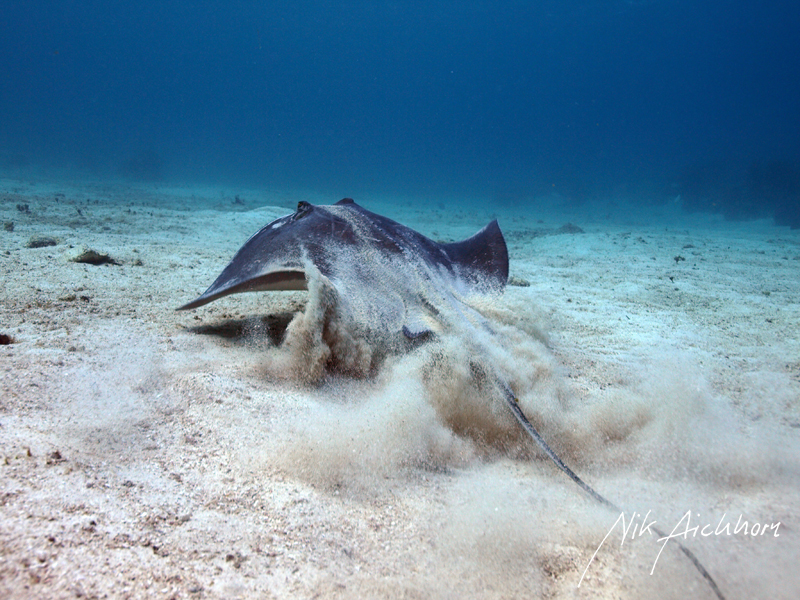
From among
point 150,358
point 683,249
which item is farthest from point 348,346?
point 683,249

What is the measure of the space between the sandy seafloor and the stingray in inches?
11.3

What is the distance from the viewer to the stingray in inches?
106

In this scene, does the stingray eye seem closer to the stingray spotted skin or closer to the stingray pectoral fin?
the stingray spotted skin

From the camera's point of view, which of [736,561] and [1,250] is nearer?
[736,561]

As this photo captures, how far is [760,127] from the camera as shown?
6438 centimetres

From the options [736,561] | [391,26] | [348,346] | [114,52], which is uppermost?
[391,26]

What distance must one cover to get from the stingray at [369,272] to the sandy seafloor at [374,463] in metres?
0.29

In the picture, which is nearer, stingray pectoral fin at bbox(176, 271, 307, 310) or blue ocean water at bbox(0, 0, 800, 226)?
stingray pectoral fin at bbox(176, 271, 307, 310)

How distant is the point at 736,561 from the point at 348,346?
2.07 m

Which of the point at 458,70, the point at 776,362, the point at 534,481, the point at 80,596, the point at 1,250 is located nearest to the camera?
the point at 80,596

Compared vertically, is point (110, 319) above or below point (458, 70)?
below

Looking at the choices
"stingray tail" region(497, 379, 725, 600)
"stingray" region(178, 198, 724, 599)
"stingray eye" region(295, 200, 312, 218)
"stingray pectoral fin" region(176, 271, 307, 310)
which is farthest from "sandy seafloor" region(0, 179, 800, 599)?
"stingray eye" region(295, 200, 312, 218)

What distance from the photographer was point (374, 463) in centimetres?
172

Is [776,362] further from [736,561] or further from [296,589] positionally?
[296,589]
